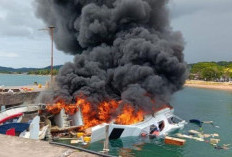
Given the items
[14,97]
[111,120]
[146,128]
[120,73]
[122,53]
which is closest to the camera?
[146,128]

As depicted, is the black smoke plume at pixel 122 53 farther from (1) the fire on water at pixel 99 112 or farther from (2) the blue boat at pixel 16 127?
(2) the blue boat at pixel 16 127

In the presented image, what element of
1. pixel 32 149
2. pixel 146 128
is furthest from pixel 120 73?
pixel 32 149

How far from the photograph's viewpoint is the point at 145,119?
28141 millimetres

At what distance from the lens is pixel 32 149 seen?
420 inches

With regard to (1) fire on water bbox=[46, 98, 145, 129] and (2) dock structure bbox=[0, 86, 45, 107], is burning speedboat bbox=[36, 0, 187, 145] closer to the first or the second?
(1) fire on water bbox=[46, 98, 145, 129]

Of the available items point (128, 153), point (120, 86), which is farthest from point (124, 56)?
point (128, 153)

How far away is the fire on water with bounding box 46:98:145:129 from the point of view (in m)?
27.4

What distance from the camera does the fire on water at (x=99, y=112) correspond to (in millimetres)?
27359

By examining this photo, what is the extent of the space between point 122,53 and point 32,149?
23350 millimetres

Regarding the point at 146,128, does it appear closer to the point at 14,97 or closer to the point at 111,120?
the point at 111,120

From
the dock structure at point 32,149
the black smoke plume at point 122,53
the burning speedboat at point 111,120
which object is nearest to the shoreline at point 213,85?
the black smoke plume at point 122,53

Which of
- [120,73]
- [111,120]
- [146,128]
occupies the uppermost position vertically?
[120,73]

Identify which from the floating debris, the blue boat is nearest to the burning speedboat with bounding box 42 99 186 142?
the floating debris

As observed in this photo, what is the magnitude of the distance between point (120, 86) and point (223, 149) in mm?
12950
